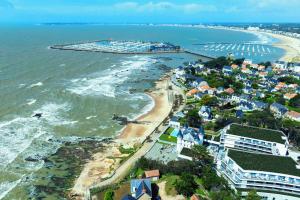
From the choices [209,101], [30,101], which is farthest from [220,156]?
[30,101]

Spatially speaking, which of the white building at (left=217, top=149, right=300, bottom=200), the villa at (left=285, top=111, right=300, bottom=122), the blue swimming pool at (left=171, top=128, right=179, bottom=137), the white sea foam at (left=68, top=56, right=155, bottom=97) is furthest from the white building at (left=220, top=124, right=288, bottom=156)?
the white sea foam at (left=68, top=56, right=155, bottom=97)

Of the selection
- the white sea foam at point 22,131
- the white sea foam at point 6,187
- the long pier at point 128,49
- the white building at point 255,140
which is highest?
the white building at point 255,140

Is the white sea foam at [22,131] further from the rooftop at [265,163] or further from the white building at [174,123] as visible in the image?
the rooftop at [265,163]

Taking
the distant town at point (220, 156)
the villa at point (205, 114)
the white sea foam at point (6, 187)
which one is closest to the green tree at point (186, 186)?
the distant town at point (220, 156)

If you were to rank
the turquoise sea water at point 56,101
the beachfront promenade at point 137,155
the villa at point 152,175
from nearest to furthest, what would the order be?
the villa at point 152,175, the beachfront promenade at point 137,155, the turquoise sea water at point 56,101

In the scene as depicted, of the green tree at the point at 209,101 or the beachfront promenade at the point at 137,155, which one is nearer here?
the beachfront promenade at the point at 137,155

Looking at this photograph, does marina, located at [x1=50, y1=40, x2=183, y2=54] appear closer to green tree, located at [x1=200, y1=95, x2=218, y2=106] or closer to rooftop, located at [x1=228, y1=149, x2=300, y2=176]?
green tree, located at [x1=200, y1=95, x2=218, y2=106]

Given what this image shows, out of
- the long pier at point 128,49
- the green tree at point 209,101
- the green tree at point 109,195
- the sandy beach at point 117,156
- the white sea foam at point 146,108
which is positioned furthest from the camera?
the long pier at point 128,49

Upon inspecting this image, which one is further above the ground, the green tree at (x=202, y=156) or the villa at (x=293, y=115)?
the green tree at (x=202, y=156)
